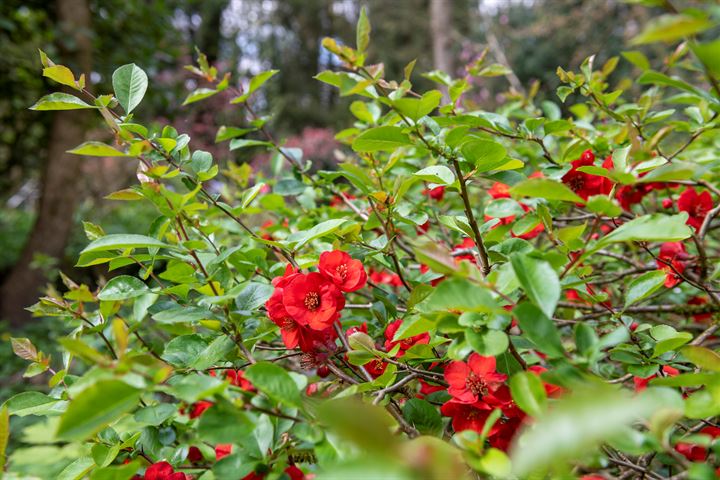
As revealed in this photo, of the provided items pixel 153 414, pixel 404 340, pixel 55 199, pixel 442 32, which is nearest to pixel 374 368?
pixel 404 340

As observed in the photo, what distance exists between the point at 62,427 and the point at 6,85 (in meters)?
4.43

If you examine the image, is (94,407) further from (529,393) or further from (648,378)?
(648,378)

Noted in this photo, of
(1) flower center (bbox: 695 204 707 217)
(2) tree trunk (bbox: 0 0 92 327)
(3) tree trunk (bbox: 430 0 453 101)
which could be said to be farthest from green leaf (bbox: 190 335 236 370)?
(3) tree trunk (bbox: 430 0 453 101)

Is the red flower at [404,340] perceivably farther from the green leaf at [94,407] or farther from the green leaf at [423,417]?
the green leaf at [94,407]

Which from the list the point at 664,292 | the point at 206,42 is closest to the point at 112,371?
the point at 664,292

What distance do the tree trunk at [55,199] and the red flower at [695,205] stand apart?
A: 369 centimetres

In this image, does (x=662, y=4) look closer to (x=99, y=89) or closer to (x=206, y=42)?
(x=99, y=89)

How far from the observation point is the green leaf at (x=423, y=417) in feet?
1.80

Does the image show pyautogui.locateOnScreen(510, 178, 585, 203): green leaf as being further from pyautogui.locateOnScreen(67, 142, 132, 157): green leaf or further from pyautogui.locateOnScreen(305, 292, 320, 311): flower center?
pyautogui.locateOnScreen(67, 142, 132, 157): green leaf

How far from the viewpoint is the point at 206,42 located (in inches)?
355

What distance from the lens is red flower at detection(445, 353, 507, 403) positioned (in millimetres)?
491

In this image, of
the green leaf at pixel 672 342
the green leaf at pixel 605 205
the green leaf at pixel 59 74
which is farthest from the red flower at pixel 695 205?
the green leaf at pixel 59 74

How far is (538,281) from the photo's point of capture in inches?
15.7

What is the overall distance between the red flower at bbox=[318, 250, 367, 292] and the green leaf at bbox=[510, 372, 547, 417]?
26 centimetres
